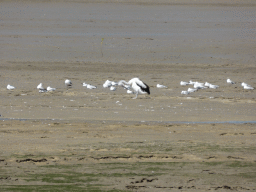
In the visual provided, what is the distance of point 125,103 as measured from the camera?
14266 mm

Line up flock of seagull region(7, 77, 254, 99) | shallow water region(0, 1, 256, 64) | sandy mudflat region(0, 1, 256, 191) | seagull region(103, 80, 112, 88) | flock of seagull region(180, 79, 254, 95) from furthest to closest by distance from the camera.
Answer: shallow water region(0, 1, 256, 64), seagull region(103, 80, 112, 88), flock of seagull region(180, 79, 254, 95), flock of seagull region(7, 77, 254, 99), sandy mudflat region(0, 1, 256, 191)

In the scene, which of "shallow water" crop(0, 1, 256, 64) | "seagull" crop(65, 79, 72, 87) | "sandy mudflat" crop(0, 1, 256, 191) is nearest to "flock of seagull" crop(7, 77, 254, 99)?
"seagull" crop(65, 79, 72, 87)

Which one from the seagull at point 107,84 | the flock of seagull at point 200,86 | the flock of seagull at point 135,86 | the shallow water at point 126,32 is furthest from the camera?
the shallow water at point 126,32

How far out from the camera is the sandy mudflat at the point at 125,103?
Answer: 7672mm

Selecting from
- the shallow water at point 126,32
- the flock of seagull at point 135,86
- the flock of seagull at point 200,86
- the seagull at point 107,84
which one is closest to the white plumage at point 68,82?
the flock of seagull at point 135,86

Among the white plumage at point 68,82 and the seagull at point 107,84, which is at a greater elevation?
the white plumage at point 68,82

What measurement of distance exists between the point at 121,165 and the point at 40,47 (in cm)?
1634

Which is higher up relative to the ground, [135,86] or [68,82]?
[68,82]

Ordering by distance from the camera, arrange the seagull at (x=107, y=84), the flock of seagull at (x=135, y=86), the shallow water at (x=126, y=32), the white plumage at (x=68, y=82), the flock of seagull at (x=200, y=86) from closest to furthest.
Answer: the flock of seagull at (x=135, y=86) < the flock of seagull at (x=200, y=86) < the seagull at (x=107, y=84) < the white plumage at (x=68, y=82) < the shallow water at (x=126, y=32)

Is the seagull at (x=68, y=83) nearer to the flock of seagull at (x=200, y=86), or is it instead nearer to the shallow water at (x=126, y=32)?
the flock of seagull at (x=200, y=86)

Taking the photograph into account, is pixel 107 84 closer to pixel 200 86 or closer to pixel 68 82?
pixel 68 82

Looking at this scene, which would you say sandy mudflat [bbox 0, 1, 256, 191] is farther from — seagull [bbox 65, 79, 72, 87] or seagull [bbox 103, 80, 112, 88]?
seagull [bbox 65, 79, 72, 87]

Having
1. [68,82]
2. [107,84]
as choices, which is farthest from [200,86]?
[68,82]

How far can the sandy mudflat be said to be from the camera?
25.2ft
